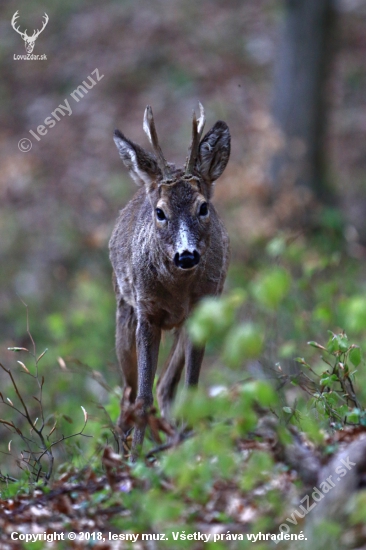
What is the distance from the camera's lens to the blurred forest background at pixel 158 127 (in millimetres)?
12461

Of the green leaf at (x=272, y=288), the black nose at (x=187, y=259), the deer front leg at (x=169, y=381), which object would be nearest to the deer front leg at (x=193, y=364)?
the deer front leg at (x=169, y=381)

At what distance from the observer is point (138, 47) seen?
2031cm

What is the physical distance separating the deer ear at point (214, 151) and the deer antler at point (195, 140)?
0.17m

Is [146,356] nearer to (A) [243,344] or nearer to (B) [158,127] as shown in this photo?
(A) [243,344]

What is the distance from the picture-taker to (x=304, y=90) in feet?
47.9

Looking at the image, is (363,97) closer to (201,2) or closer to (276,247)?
(201,2)

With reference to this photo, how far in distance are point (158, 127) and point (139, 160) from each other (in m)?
12.2

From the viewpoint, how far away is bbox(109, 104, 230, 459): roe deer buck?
5.87 metres

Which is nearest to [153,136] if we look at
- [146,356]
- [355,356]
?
[146,356]

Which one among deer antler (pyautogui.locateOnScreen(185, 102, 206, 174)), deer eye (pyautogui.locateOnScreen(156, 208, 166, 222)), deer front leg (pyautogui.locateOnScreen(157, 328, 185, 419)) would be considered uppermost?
deer antler (pyautogui.locateOnScreen(185, 102, 206, 174))

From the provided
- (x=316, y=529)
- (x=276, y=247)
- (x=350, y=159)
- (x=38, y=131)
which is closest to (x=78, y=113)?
(x=38, y=131)

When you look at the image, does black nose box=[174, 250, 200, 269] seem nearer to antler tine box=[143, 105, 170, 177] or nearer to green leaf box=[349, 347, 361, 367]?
antler tine box=[143, 105, 170, 177]

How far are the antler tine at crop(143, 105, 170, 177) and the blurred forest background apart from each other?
381cm

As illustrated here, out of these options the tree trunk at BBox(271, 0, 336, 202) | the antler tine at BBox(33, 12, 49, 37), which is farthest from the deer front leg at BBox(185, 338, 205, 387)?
the antler tine at BBox(33, 12, 49, 37)
